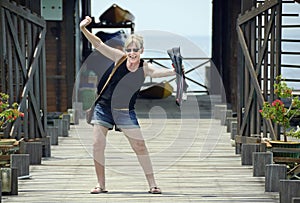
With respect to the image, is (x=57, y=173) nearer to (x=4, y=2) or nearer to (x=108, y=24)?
(x=4, y=2)

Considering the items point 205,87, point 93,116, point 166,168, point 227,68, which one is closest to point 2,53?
point 93,116

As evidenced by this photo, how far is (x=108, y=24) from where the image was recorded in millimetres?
20672

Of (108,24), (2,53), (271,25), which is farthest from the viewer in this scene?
(108,24)

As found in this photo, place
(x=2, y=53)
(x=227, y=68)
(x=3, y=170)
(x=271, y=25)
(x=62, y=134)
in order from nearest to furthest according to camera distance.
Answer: (x=3, y=170), (x=2, y=53), (x=271, y=25), (x=62, y=134), (x=227, y=68)

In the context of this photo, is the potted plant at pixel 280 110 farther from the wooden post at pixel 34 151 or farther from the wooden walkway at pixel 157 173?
the wooden post at pixel 34 151

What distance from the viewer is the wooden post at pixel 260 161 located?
9094 mm

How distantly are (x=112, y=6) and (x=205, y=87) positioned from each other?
9.28 feet

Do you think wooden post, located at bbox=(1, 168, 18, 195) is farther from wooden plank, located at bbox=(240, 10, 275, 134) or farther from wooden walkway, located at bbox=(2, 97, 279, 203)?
Result: wooden plank, located at bbox=(240, 10, 275, 134)

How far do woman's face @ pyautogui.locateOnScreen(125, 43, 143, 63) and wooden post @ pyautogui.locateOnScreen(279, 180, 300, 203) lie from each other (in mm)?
1683

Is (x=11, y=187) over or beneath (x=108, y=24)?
beneath

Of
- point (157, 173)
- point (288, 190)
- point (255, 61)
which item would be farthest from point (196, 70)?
point (288, 190)

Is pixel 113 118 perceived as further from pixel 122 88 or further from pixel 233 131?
pixel 233 131

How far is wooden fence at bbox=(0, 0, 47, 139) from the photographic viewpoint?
31.0ft

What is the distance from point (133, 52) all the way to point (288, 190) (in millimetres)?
1808
